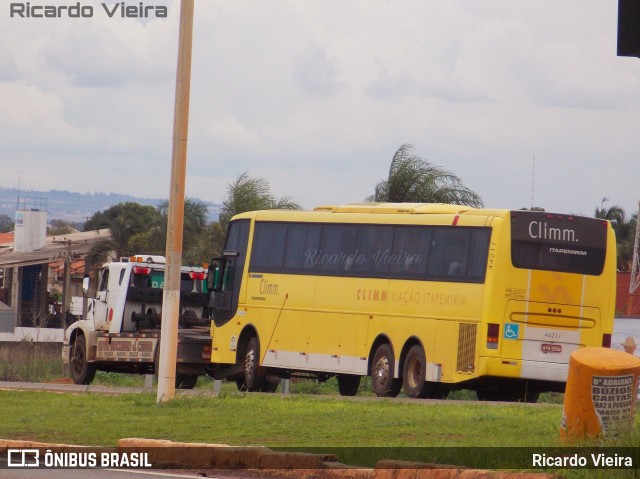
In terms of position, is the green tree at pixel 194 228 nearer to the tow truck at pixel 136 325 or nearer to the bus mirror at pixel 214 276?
the tow truck at pixel 136 325

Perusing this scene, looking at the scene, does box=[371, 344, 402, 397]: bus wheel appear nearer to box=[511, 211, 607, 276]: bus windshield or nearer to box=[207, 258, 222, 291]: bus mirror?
box=[511, 211, 607, 276]: bus windshield

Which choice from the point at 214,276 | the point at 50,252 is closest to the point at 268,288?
the point at 214,276

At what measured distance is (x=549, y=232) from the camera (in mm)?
23938

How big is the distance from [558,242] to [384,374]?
432cm

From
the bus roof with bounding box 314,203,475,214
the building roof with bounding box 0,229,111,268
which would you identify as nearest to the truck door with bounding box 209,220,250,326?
the bus roof with bounding box 314,203,475,214

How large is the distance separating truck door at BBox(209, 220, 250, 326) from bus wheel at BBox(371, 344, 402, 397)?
4286mm

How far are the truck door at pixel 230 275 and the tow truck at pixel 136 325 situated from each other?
0.79 meters

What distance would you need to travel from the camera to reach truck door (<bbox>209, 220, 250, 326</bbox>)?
94.8 ft

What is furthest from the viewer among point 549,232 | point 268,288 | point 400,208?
point 268,288

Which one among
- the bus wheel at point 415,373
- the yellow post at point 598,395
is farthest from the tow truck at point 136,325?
the yellow post at point 598,395

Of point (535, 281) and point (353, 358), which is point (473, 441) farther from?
point (353, 358)

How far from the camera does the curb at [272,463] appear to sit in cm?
1083

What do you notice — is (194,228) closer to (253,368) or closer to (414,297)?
(253,368)

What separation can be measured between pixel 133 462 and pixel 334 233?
13869 mm
